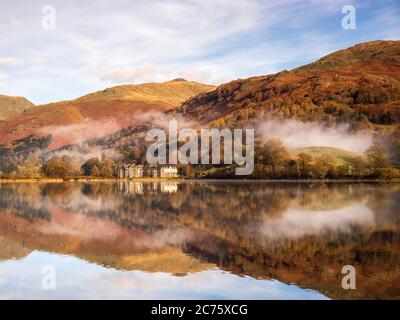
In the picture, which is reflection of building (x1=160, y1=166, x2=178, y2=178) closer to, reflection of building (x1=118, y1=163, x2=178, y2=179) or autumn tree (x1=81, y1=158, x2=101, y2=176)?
reflection of building (x1=118, y1=163, x2=178, y2=179)

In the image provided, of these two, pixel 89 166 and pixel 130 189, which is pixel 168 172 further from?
pixel 130 189

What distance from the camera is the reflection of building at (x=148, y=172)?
173 metres

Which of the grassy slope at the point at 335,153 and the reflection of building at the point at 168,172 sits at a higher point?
the grassy slope at the point at 335,153

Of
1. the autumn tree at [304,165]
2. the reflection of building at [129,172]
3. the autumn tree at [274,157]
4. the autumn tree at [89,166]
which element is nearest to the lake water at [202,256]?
the autumn tree at [304,165]

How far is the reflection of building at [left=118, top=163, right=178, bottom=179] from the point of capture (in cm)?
17289

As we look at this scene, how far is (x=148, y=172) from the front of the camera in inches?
7229

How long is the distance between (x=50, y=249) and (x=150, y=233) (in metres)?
6.29

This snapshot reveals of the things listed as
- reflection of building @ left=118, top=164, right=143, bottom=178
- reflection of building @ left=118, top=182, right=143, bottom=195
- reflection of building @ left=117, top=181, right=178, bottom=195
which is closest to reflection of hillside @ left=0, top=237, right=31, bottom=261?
reflection of building @ left=117, top=181, right=178, bottom=195

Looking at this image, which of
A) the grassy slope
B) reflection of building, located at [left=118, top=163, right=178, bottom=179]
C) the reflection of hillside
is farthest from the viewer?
reflection of building, located at [left=118, top=163, right=178, bottom=179]

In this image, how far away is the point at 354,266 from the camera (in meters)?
17.8

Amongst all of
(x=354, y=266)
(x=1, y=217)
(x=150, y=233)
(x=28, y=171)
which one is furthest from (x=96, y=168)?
(x=354, y=266)

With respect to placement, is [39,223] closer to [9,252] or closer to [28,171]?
[9,252]

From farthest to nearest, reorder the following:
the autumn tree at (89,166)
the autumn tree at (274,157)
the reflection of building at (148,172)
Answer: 1. the autumn tree at (89,166)
2. the reflection of building at (148,172)
3. the autumn tree at (274,157)

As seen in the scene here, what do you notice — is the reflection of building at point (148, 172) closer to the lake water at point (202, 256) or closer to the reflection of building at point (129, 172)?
the reflection of building at point (129, 172)
